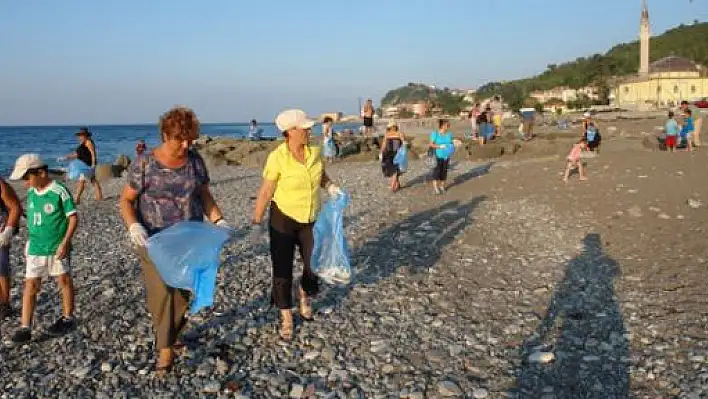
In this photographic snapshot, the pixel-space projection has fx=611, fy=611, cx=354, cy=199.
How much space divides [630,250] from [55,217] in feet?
26.7

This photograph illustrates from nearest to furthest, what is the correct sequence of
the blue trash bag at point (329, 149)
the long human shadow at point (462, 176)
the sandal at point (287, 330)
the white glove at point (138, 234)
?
the white glove at point (138, 234) < the sandal at point (287, 330) < the long human shadow at point (462, 176) < the blue trash bag at point (329, 149)

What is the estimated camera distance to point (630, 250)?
31.5ft

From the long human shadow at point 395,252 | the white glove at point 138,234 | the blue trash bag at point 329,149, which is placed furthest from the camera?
the blue trash bag at point 329,149

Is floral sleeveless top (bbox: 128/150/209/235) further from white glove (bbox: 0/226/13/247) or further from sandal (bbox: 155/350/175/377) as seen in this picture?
white glove (bbox: 0/226/13/247)

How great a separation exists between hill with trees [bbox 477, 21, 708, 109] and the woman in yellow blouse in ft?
279

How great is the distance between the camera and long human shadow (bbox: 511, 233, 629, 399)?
502 cm

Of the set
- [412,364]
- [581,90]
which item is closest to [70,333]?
[412,364]

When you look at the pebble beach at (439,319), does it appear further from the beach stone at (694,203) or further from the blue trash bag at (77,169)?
the blue trash bag at (77,169)

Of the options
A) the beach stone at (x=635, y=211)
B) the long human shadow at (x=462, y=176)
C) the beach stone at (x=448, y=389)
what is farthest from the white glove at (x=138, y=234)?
the long human shadow at (x=462, y=176)

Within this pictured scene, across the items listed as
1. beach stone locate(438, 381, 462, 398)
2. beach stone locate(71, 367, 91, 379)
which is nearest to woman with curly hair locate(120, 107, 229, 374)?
beach stone locate(71, 367, 91, 379)

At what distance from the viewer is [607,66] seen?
92.1m

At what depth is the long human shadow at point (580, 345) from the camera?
502cm

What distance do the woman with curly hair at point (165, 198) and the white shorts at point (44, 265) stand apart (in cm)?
142

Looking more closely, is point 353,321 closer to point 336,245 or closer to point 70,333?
point 336,245
